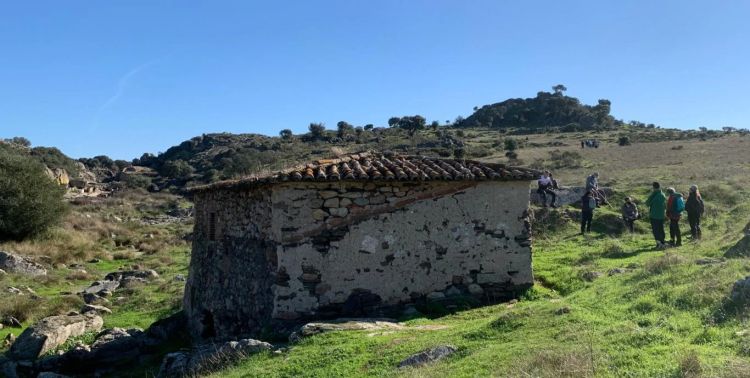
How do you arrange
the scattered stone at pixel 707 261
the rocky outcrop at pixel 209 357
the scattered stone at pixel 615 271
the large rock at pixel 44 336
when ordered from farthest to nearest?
the large rock at pixel 44 336, the scattered stone at pixel 615 271, the scattered stone at pixel 707 261, the rocky outcrop at pixel 209 357

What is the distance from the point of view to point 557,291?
11875 millimetres

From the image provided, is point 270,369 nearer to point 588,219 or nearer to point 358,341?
point 358,341

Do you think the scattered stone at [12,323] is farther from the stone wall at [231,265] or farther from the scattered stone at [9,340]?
the stone wall at [231,265]

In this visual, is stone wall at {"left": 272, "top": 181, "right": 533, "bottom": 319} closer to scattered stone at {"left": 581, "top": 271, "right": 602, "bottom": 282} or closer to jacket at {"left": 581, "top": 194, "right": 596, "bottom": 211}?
scattered stone at {"left": 581, "top": 271, "right": 602, "bottom": 282}

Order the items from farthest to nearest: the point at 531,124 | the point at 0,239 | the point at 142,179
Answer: the point at 531,124 < the point at 142,179 < the point at 0,239

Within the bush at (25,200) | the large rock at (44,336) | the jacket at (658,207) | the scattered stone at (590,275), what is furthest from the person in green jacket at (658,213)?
the bush at (25,200)

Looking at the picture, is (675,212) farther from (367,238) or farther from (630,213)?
(367,238)

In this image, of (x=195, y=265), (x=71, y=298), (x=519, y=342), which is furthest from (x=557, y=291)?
(x=71, y=298)

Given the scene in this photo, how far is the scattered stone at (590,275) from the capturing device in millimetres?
11914

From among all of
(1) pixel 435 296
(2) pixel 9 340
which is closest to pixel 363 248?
(1) pixel 435 296

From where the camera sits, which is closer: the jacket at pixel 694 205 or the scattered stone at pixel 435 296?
the scattered stone at pixel 435 296

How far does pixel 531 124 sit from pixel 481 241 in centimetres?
7421

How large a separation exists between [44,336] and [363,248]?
6.87 m

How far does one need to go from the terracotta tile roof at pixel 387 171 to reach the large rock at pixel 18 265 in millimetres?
14011
